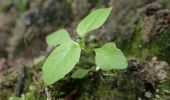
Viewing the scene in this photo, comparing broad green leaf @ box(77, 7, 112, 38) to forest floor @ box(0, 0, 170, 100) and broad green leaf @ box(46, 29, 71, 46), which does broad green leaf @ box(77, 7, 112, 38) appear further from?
forest floor @ box(0, 0, 170, 100)

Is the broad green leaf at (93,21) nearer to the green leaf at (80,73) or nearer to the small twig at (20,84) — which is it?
the green leaf at (80,73)

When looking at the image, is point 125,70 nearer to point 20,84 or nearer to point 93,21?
point 93,21

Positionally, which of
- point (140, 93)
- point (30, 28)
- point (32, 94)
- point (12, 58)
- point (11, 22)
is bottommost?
point (140, 93)

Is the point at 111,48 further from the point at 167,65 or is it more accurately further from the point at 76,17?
the point at 76,17

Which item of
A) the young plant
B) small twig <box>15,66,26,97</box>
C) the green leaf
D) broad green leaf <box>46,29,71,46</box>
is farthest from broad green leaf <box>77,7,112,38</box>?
small twig <box>15,66,26,97</box>

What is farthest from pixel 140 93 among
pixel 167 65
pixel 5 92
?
pixel 5 92

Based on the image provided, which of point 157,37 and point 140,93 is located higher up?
point 157,37
